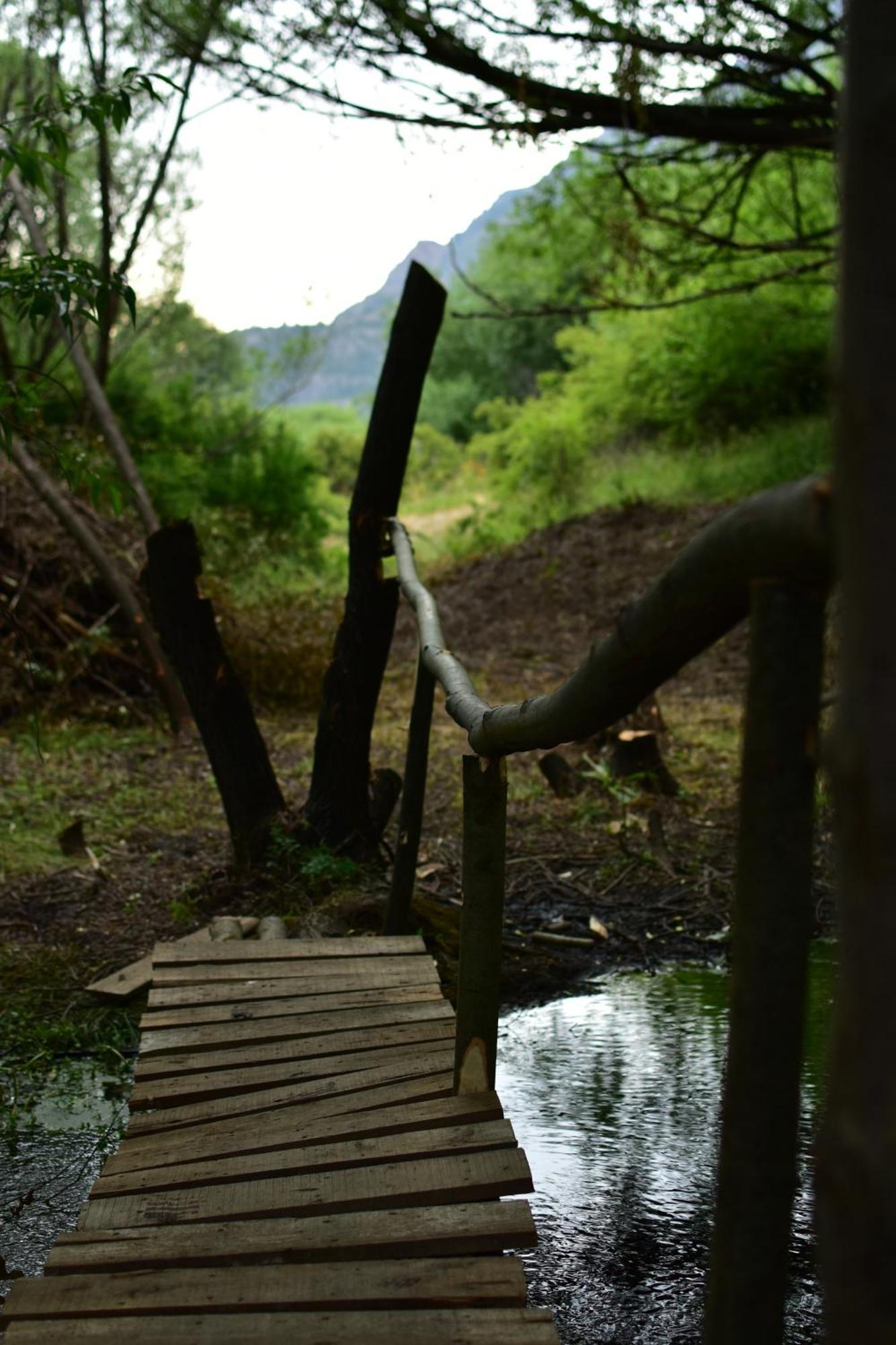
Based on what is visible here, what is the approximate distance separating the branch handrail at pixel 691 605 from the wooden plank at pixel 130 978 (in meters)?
2.53

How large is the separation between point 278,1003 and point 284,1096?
1.97ft

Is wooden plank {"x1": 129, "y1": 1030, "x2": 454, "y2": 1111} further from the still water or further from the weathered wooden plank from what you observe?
the still water

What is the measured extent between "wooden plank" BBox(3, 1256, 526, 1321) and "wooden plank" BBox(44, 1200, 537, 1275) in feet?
0.15

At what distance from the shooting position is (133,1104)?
8.96ft

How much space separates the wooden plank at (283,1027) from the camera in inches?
118

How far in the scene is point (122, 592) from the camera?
8477mm

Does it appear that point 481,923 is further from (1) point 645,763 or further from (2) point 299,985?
(1) point 645,763

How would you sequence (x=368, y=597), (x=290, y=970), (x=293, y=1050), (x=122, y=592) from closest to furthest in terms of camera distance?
(x=293, y=1050), (x=290, y=970), (x=368, y=597), (x=122, y=592)

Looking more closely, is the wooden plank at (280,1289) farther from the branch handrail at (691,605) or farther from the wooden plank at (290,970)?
the wooden plank at (290,970)

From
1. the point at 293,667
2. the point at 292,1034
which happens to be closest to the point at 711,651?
the point at 293,667

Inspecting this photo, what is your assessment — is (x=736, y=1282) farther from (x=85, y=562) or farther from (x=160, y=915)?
(x=85, y=562)

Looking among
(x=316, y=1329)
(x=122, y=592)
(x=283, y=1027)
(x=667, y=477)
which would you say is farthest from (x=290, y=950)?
(x=667, y=477)

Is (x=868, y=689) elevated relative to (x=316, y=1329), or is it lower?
elevated

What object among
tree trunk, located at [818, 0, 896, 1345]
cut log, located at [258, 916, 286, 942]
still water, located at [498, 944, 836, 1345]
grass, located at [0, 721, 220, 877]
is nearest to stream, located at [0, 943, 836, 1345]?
still water, located at [498, 944, 836, 1345]
